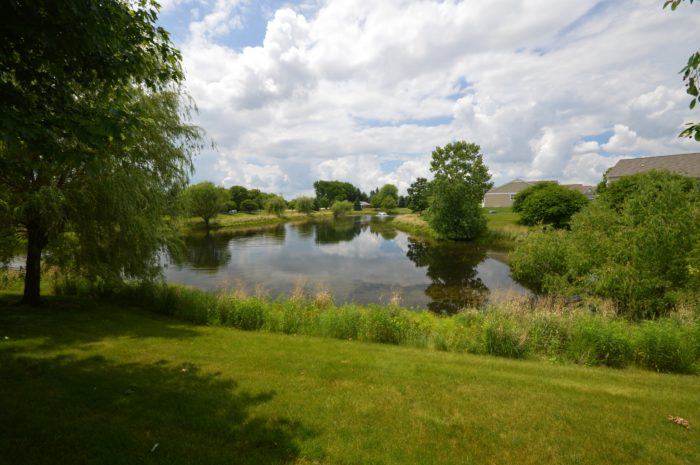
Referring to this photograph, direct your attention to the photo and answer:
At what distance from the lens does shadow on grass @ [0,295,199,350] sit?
329 inches

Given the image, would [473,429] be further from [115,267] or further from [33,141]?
[115,267]

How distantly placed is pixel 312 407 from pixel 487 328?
665cm

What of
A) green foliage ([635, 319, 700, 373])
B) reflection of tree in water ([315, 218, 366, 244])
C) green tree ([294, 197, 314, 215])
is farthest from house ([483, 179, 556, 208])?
green foliage ([635, 319, 700, 373])

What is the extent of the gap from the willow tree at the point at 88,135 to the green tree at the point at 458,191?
3533cm

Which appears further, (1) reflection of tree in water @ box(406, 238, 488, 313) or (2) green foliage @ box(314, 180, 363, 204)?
(2) green foliage @ box(314, 180, 363, 204)

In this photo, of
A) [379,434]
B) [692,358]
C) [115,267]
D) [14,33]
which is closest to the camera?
[14,33]

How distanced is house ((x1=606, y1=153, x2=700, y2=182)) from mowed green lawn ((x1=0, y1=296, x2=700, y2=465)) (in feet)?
177

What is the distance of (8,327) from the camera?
8.73 metres

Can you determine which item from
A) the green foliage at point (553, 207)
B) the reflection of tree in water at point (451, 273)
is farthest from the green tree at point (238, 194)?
the green foliage at point (553, 207)

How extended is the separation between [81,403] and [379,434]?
4.36 m

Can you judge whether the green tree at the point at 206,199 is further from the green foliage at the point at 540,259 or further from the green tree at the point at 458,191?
the green foliage at the point at 540,259

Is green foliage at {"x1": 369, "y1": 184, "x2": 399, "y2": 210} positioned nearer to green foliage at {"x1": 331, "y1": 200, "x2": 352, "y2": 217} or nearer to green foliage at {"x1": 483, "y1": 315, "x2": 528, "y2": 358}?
green foliage at {"x1": 331, "y1": 200, "x2": 352, "y2": 217}

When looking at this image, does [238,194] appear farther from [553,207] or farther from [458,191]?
[553,207]

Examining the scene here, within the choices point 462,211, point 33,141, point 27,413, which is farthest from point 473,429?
point 462,211
